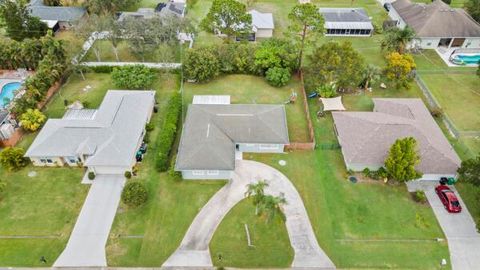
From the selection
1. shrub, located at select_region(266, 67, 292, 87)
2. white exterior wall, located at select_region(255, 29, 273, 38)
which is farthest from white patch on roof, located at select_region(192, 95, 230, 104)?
white exterior wall, located at select_region(255, 29, 273, 38)

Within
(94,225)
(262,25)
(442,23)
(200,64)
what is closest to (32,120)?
(94,225)

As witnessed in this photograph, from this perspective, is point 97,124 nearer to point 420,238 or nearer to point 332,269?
point 332,269

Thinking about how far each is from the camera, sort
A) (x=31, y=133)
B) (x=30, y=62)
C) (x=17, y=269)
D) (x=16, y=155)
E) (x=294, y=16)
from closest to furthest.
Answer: (x=17, y=269) → (x=16, y=155) → (x=31, y=133) → (x=294, y=16) → (x=30, y=62)

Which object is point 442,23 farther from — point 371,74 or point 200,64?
point 200,64

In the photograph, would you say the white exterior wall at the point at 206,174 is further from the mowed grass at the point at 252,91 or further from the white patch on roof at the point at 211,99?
the mowed grass at the point at 252,91

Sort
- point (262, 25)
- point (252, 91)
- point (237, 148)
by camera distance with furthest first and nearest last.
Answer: point (262, 25)
point (252, 91)
point (237, 148)

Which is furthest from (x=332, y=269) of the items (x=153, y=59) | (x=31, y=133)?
(x=153, y=59)

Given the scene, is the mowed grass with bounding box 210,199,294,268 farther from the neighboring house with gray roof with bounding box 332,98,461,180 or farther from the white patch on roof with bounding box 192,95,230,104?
the white patch on roof with bounding box 192,95,230,104
